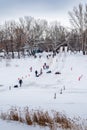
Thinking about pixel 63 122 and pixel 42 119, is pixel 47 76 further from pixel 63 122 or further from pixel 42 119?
pixel 63 122

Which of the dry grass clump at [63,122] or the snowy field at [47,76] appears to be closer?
the dry grass clump at [63,122]

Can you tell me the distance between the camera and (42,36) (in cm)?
11431

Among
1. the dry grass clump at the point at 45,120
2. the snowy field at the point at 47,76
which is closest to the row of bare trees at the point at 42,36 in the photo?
the snowy field at the point at 47,76

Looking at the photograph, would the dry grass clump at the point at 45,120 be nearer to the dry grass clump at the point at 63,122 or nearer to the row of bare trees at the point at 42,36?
the dry grass clump at the point at 63,122

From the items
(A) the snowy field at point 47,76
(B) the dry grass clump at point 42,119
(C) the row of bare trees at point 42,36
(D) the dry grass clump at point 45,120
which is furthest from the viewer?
(C) the row of bare trees at point 42,36

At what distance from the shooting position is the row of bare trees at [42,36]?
84125mm

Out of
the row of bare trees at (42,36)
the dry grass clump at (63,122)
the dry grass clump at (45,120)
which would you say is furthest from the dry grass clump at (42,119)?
the row of bare trees at (42,36)

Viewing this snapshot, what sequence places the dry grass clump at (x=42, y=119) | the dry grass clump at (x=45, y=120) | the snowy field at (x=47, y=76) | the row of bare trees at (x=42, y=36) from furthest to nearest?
the row of bare trees at (x=42, y=36) → the snowy field at (x=47, y=76) → the dry grass clump at (x=42, y=119) → the dry grass clump at (x=45, y=120)

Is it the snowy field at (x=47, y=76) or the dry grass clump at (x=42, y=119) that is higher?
the dry grass clump at (x=42, y=119)

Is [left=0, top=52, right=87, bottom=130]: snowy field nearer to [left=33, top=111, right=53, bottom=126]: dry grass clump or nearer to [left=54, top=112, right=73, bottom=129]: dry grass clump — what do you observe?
[left=33, top=111, right=53, bottom=126]: dry grass clump

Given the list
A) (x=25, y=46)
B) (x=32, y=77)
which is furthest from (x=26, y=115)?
(x=25, y=46)

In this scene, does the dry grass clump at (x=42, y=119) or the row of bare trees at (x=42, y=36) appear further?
the row of bare trees at (x=42, y=36)

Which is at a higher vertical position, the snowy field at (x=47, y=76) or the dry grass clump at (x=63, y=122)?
the dry grass clump at (x=63, y=122)

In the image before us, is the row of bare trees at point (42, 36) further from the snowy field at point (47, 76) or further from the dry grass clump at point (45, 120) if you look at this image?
the dry grass clump at point (45, 120)
